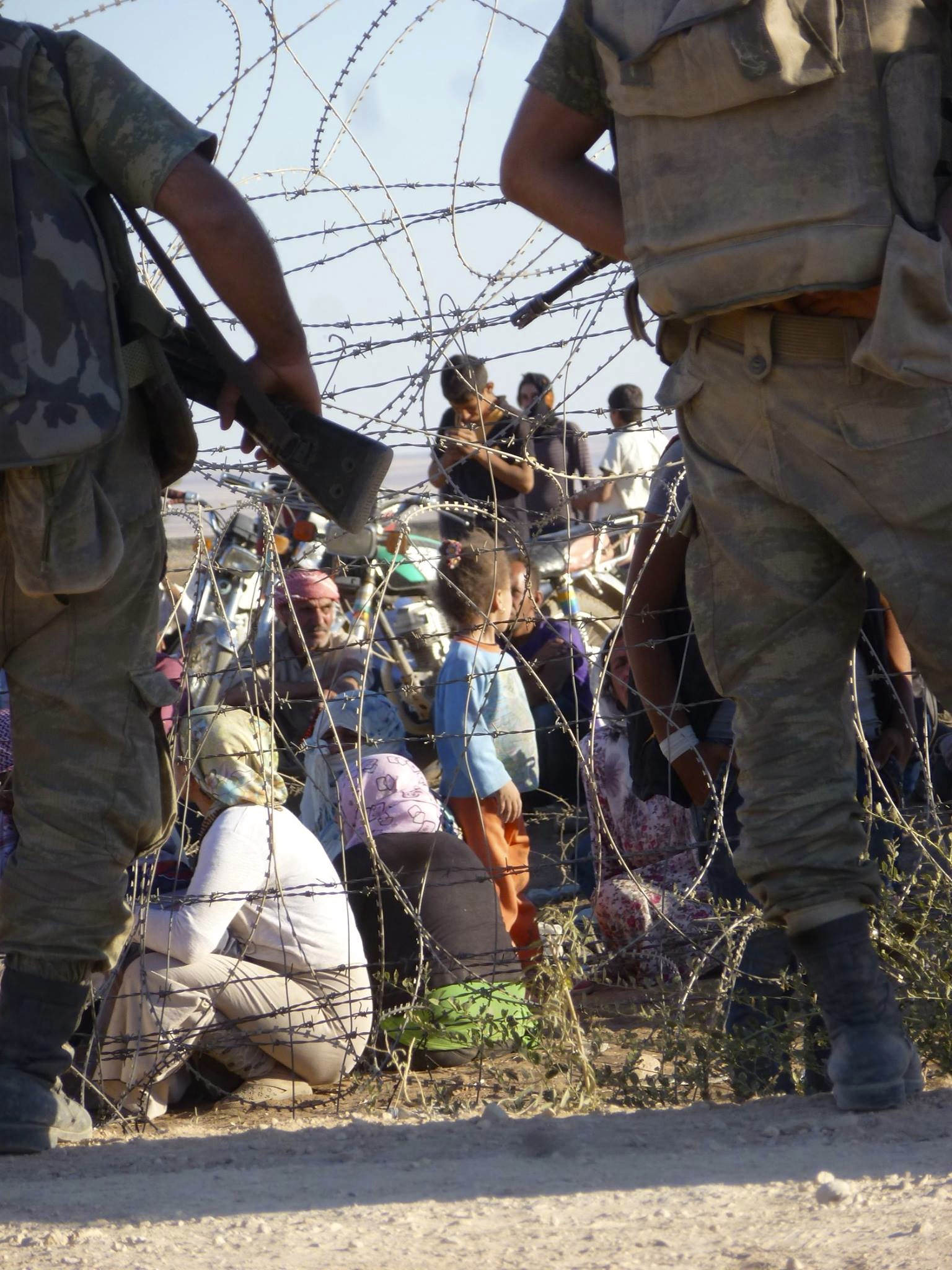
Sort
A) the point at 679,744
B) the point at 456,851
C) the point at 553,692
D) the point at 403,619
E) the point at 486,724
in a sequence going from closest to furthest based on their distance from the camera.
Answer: the point at 679,744 < the point at 456,851 < the point at 486,724 < the point at 553,692 < the point at 403,619

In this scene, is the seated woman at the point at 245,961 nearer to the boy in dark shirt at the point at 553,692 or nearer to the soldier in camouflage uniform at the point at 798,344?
the soldier in camouflage uniform at the point at 798,344

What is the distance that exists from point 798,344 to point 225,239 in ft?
2.87

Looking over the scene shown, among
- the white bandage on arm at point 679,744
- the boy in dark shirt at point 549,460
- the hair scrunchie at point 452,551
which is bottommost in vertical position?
the white bandage on arm at point 679,744

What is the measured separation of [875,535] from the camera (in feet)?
7.16

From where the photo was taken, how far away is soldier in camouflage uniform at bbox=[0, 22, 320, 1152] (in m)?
2.28

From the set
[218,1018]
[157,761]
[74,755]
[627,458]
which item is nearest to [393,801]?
[218,1018]

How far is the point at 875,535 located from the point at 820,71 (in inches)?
25.8

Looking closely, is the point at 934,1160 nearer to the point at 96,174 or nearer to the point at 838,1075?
the point at 838,1075

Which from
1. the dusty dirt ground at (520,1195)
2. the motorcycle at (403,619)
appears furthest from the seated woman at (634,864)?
the dusty dirt ground at (520,1195)

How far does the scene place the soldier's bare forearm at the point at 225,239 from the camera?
2.28 m

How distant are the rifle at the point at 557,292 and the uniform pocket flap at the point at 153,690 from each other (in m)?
1.01

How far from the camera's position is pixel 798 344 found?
7.27ft

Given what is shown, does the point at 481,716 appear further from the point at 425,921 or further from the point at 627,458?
the point at 627,458

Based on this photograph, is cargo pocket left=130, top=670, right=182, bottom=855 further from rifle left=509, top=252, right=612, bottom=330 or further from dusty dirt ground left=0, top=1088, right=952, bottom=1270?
rifle left=509, top=252, right=612, bottom=330
